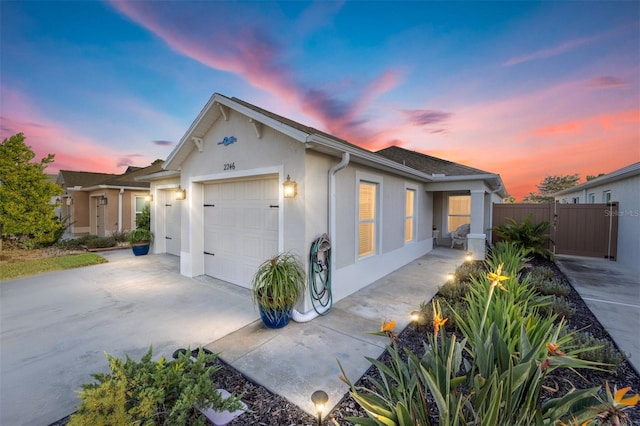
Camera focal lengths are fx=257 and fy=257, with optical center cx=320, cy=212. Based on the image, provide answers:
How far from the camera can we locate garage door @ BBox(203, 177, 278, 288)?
496cm

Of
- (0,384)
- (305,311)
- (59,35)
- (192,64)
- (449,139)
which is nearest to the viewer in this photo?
(0,384)

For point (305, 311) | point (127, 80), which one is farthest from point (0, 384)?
point (127, 80)

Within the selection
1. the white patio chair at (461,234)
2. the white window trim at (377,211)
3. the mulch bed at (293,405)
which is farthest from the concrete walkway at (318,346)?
the white patio chair at (461,234)

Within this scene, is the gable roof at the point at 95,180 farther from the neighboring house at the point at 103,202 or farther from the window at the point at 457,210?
the window at the point at 457,210

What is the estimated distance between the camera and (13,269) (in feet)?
22.9

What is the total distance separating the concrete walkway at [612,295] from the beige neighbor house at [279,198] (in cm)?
244

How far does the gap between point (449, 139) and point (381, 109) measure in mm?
3482

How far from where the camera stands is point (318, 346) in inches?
130

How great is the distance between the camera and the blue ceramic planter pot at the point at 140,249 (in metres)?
8.85

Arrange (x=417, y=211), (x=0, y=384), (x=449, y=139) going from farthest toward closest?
(x=449, y=139) < (x=417, y=211) < (x=0, y=384)

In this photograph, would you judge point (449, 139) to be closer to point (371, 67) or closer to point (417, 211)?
point (417, 211)

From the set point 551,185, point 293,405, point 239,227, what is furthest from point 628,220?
point 551,185

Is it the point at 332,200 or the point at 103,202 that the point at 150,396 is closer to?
the point at 332,200

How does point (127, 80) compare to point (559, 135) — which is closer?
point (127, 80)
